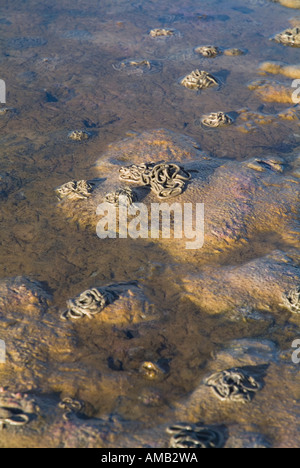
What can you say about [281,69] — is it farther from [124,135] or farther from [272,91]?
[124,135]

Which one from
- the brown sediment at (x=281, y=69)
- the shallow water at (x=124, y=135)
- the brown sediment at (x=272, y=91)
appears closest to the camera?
the shallow water at (x=124, y=135)

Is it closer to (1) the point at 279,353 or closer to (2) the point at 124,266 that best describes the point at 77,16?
(2) the point at 124,266

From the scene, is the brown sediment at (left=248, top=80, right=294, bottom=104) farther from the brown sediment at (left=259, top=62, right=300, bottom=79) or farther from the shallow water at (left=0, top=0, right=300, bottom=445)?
the brown sediment at (left=259, top=62, right=300, bottom=79)

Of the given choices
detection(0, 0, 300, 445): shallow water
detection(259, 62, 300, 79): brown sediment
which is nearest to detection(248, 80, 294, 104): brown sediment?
detection(0, 0, 300, 445): shallow water

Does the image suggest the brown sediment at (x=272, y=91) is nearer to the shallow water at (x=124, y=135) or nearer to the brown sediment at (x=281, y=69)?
the shallow water at (x=124, y=135)

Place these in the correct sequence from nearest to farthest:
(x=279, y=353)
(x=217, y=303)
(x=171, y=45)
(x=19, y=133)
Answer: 1. (x=279, y=353)
2. (x=217, y=303)
3. (x=19, y=133)
4. (x=171, y=45)

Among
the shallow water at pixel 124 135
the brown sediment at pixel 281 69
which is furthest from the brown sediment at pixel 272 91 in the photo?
the brown sediment at pixel 281 69

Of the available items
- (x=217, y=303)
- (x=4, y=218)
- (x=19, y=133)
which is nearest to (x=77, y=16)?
(x=19, y=133)

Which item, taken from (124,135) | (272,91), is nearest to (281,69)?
(272,91)

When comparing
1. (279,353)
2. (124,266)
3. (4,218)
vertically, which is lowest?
(279,353)
